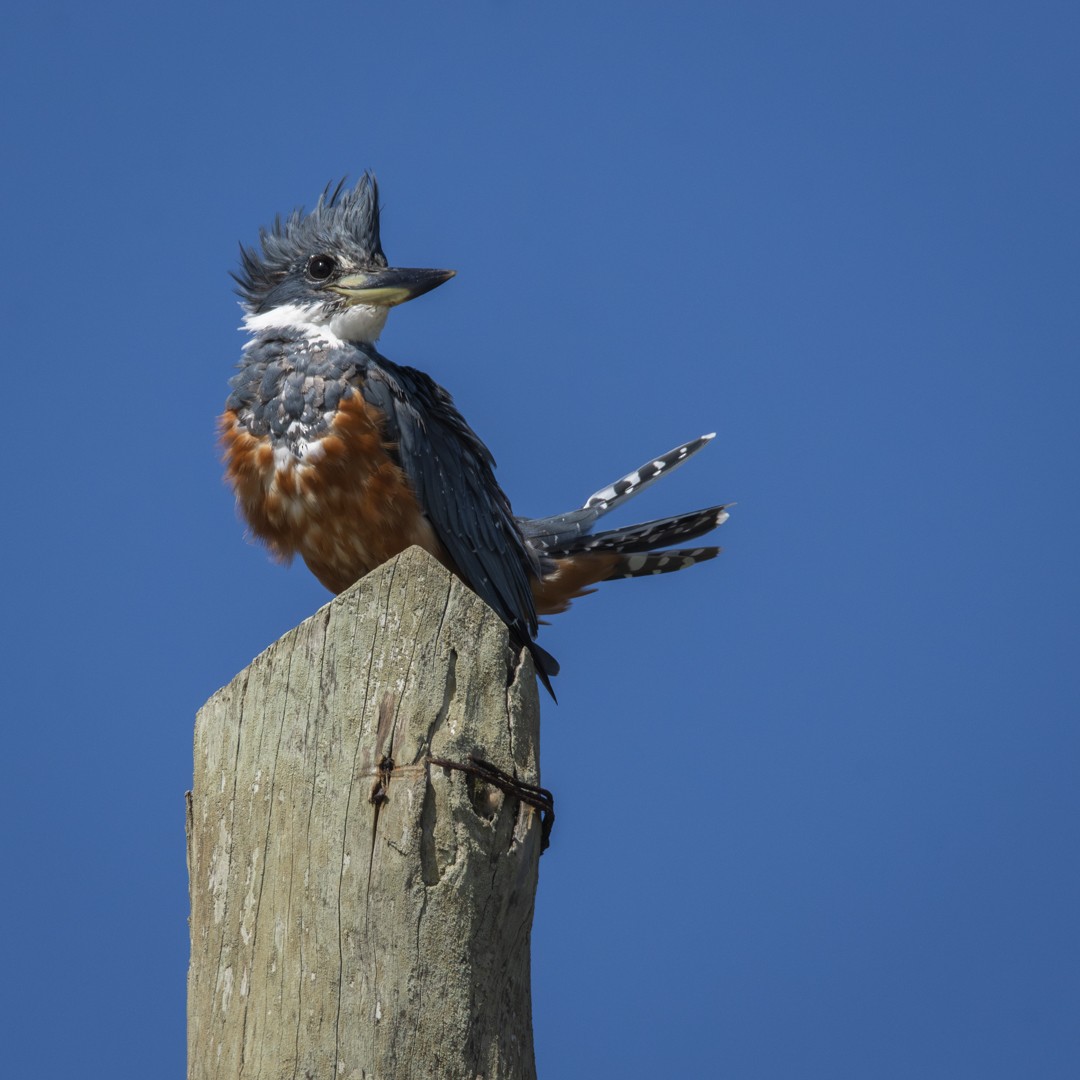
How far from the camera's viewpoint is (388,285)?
4727 millimetres

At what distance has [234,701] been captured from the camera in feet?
9.21

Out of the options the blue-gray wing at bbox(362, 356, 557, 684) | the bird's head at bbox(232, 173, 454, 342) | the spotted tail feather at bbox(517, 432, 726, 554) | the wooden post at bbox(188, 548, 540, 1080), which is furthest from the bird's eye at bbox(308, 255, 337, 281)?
the wooden post at bbox(188, 548, 540, 1080)

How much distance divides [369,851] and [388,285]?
2.72 m

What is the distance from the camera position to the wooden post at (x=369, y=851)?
2.45 metres

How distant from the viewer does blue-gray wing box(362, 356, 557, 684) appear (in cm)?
455

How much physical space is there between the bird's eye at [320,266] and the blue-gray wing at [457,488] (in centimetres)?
45

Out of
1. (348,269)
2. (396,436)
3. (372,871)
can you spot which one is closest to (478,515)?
(396,436)

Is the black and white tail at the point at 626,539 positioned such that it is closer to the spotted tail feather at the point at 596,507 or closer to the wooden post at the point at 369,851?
the spotted tail feather at the point at 596,507

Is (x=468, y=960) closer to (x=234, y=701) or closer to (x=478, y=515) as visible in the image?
(x=234, y=701)

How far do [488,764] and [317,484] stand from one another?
1.96 m

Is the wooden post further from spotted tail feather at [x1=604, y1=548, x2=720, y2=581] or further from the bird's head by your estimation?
spotted tail feather at [x1=604, y1=548, x2=720, y2=581]

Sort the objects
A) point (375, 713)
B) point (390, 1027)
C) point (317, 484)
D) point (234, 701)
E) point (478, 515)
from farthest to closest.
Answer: point (478, 515) → point (317, 484) → point (234, 701) → point (375, 713) → point (390, 1027)

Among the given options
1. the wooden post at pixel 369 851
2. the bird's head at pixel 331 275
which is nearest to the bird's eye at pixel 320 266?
the bird's head at pixel 331 275

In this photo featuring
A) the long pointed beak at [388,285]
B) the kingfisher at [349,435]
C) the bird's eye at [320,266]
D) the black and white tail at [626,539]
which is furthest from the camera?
the black and white tail at [626,539]
